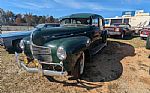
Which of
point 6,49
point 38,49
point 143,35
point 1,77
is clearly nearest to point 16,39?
point 6,49

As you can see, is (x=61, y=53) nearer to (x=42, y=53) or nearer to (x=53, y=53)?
(x=53, y=53)

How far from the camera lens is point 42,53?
510 cm

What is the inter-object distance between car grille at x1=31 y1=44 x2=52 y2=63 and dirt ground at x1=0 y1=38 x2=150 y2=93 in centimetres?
81

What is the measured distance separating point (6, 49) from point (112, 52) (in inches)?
211

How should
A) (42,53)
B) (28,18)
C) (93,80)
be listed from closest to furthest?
(42,53), (93,80), (28,18)

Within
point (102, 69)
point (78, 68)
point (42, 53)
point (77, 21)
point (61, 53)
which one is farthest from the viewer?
point (77, 21)

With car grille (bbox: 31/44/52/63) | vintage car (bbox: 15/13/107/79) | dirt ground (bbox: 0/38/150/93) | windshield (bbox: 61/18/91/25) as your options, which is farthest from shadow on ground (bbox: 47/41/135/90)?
windshield (bbox: 61/18/91/25)

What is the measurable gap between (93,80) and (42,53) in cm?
180

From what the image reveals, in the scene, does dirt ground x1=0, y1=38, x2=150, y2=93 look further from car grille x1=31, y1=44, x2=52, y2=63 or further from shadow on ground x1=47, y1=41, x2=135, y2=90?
car grille x1=31, y1=44, x2=52, y2=63

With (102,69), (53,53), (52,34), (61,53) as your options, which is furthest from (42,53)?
(102,69)

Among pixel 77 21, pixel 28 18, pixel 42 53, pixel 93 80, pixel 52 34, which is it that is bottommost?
pixel 93 80

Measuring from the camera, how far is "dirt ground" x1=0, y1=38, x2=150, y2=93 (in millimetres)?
5133

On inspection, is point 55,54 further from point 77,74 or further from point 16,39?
point 16,39

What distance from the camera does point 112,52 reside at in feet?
30.0
